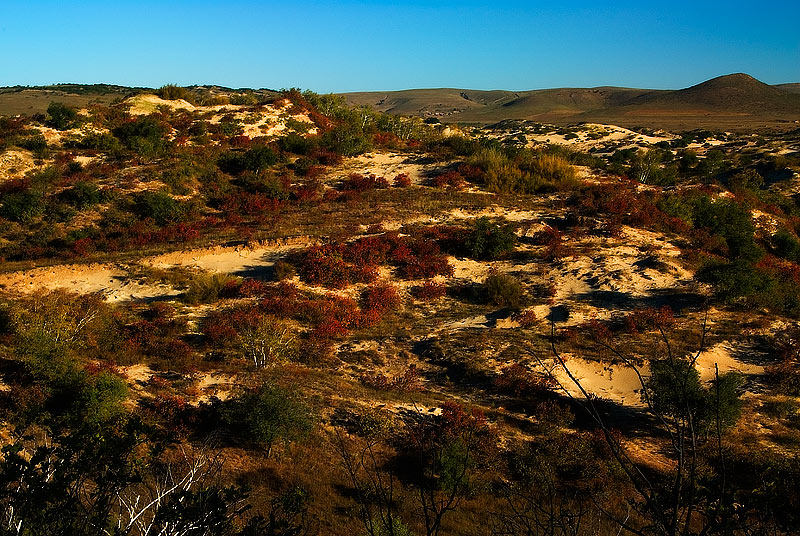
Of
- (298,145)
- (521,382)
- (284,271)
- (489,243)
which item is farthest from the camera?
(298,145)

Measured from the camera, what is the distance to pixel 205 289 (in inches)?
714

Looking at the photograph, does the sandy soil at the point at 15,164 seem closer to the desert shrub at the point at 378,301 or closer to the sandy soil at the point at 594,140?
the desert shrub at the point at 378,301

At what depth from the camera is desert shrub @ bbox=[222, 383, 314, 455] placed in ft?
34.2

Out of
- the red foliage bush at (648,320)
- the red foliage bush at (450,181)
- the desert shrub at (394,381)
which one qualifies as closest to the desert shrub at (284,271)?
the desert shrub at (394,381)

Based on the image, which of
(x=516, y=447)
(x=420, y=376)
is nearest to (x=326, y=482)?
(x=516, y=447)

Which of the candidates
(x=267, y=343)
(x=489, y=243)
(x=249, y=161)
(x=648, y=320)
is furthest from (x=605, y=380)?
(x=249, y=161)

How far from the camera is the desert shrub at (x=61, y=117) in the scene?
34.4 meters

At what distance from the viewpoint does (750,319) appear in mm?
15898

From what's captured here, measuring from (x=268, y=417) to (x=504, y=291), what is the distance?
10373mm

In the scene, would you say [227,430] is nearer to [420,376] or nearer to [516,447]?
[420,376]

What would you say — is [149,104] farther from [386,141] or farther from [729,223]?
[729,223]

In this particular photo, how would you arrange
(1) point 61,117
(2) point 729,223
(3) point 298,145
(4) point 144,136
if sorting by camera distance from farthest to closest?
(3) point 298,145, (1) point 61,117, (4) point 144,136, (2) point 729,223

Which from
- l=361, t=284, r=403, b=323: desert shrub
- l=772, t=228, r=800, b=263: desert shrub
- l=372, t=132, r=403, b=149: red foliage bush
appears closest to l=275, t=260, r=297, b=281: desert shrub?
l=361, t=284, r=403, b=323: desert shrub

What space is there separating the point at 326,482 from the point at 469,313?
30.2ft
